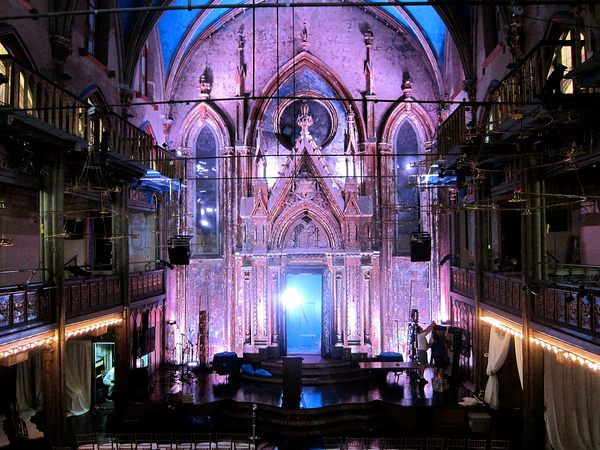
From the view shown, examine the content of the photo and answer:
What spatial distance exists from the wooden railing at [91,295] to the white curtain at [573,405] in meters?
11.2

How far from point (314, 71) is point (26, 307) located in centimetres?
1391

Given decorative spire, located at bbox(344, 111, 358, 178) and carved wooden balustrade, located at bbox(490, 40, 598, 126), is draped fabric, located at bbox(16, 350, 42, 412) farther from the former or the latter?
carved wooden balustrade, located at bbox(490, 40, 598, 126)

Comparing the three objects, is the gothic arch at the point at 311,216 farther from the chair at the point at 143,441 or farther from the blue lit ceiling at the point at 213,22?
the chair at the point at 143,441

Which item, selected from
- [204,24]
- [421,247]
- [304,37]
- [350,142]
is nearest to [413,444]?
[421,247]

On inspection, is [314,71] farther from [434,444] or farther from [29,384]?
[29,384]

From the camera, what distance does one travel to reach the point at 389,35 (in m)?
19.9

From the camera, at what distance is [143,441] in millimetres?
12438

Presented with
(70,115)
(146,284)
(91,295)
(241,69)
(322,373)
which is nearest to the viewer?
(70,115)

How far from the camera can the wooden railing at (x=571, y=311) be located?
8.37m

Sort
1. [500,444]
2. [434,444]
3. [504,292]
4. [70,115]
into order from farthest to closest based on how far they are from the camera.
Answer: [504,292], [70,115], [434,444], [500,444]

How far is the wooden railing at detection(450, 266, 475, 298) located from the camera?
605 inches

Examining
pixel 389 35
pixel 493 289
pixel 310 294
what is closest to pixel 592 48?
pixel 493 289

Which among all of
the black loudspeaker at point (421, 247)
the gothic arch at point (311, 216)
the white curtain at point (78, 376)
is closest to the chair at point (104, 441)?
the white curtain at point (78, 376)

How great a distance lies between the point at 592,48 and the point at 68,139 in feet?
33.7
